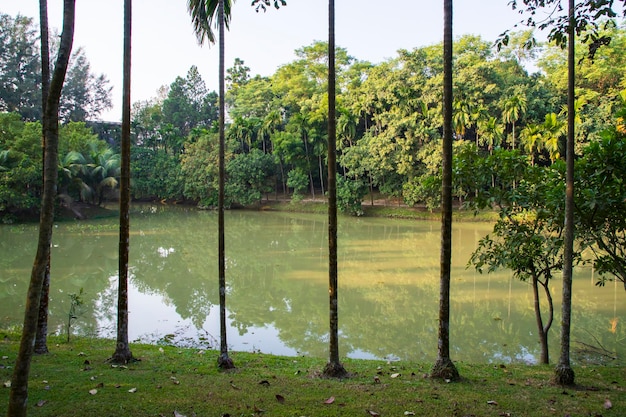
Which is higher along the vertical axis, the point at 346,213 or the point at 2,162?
the point at 2,162

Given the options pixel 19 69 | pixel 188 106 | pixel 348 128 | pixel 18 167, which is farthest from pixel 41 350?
pixel 188 106

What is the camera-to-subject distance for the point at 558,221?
659cm

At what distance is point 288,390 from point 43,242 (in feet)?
9.63

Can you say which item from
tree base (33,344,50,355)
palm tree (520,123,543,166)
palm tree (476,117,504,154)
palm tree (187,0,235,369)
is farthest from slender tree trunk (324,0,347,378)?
palm tree (476,117,504,154)

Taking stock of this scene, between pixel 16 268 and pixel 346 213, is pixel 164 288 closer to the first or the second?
pixel 16 268

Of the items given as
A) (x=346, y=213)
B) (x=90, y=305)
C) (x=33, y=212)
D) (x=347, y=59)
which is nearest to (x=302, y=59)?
(x=347, y=59)

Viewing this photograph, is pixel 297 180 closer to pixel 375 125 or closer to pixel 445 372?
pixel 375 125

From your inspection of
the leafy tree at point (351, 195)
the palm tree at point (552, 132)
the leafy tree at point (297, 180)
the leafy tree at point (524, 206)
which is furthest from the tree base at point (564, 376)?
the leafy tree at point (297, 180)

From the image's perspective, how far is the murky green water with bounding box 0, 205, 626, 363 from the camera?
9.27 metres

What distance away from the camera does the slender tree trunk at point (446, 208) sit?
5309mm

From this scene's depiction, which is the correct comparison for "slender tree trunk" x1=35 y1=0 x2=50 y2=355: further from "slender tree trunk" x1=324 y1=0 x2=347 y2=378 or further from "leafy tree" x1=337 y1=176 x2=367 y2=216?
"leafy tree" x1=337 y1=176 x2=367 y2=216

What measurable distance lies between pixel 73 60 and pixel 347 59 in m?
27.8

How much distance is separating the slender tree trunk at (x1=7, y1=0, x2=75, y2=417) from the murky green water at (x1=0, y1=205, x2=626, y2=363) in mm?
5855

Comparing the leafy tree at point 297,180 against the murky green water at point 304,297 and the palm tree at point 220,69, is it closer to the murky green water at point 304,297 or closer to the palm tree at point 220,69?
the murky green water at point 304,297
